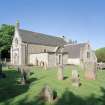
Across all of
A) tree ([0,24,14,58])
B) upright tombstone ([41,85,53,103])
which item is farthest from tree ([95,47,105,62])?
upright tombstone ([41,85,53,103])

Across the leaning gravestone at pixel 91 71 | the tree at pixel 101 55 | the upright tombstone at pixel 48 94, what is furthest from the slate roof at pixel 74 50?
the upright tombstone at pixel 48 94

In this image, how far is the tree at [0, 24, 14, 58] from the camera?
69250mm

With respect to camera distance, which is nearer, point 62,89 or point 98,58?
point 62,89

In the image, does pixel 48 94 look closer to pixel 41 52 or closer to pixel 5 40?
pixel 41 52

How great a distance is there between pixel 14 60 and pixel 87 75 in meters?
39.3

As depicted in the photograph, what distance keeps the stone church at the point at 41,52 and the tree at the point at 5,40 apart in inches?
488

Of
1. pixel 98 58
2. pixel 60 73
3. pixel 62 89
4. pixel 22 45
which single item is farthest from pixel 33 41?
pixel 62 89

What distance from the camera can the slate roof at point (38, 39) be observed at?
55.1 metres

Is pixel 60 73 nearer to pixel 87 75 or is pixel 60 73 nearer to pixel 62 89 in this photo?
pixel 87 75

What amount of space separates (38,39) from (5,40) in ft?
58.5

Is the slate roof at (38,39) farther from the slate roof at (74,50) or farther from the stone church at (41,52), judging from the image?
the slate roof at (74,50)

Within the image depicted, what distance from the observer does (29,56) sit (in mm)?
54656

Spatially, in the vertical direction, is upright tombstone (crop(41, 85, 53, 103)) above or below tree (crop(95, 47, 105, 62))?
below

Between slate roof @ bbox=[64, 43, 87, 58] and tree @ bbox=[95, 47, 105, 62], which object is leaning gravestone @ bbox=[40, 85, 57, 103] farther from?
slate roof @ bbox=[64, 43, 87, 58]
